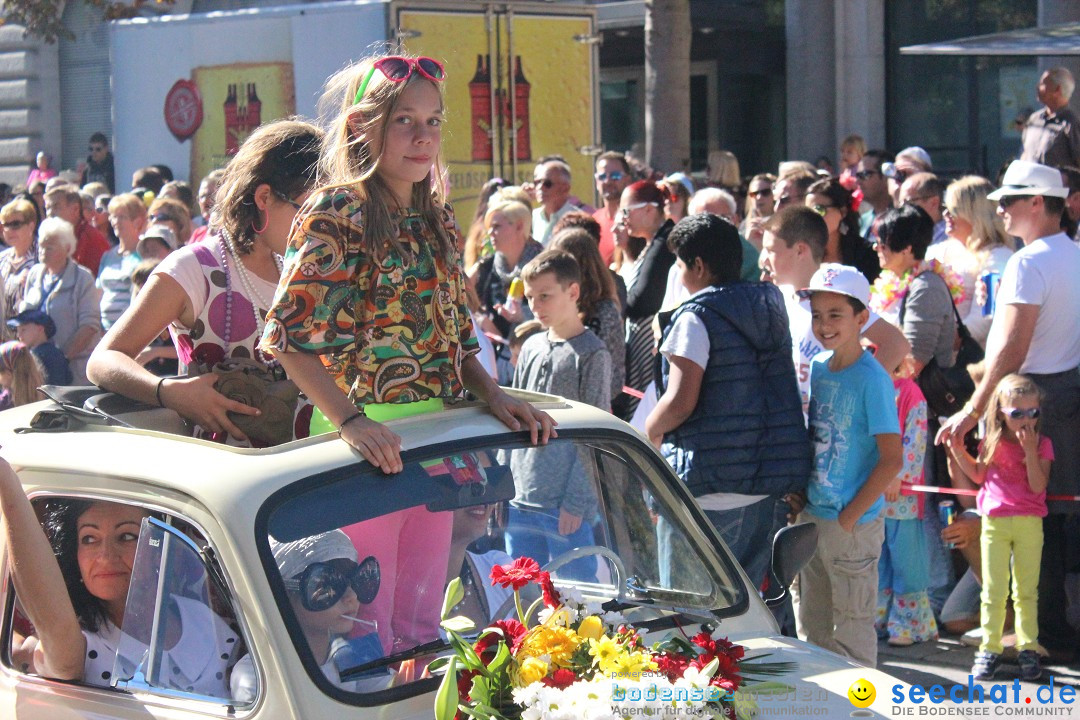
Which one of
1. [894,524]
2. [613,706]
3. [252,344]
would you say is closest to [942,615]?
[894,524]

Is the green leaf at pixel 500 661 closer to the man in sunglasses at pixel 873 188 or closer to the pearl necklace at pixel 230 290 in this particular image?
the pearl necklace at pixel 230 290

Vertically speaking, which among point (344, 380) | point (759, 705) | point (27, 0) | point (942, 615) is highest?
point (27, 0)

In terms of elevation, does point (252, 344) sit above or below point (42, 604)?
above

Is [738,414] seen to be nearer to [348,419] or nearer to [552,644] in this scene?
[348,419]

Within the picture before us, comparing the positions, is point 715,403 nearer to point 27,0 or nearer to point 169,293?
point 169,293

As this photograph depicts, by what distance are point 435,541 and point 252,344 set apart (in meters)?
1.19

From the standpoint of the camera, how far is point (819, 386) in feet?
16.6

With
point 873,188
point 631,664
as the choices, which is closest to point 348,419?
point 631,664

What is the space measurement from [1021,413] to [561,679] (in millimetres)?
3757

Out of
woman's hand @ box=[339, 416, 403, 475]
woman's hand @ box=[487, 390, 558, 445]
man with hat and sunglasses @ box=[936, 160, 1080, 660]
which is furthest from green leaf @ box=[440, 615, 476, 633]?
man with hat and sunglasses @ box=[936, 160, 1080, 660]

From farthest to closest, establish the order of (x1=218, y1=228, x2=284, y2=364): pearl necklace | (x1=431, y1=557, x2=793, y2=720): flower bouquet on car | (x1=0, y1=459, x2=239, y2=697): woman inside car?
(x1=218, y1=228, x2=284, y2=364): pearl necklace → (x1=0, y1=459, x2=239, y2=697): woman inside car → (x1=431, y1=557, x2=793, y2=720): flower bouquet on car

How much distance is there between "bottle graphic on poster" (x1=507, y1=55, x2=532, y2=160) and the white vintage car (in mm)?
8807

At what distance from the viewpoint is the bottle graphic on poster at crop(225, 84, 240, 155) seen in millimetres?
12531

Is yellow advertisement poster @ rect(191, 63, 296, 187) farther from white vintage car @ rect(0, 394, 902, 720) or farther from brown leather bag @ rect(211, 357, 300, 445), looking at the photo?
white vintage car @ rect(0, 394, 902, 720)
